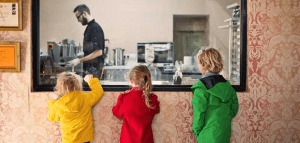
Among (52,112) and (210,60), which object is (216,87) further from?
(52,112)

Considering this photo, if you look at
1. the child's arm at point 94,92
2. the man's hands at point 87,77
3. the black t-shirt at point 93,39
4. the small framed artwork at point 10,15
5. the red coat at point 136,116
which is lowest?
the red coat at point 136,116

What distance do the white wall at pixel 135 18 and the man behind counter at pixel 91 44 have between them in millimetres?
61

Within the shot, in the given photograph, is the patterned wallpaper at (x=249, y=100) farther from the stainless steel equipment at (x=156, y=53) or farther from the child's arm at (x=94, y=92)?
the stainless steel equipment at (x=156, y=53)

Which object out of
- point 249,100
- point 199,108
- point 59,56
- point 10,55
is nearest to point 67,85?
point 59,56

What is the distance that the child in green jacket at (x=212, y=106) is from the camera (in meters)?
1.84

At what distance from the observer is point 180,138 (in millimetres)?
2207

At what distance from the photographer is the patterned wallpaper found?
7.14 ft

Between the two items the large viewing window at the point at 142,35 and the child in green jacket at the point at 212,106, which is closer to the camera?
the child in green jacket at the point at 212,106

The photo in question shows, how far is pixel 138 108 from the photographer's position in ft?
6.30

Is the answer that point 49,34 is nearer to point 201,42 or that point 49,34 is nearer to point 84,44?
point 84,44

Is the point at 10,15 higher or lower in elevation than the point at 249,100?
higher

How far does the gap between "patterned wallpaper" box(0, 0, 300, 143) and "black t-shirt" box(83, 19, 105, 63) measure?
1.24 ft

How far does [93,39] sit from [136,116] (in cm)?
75

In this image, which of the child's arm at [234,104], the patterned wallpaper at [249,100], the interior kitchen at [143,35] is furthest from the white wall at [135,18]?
the child's arm at [234,104]
